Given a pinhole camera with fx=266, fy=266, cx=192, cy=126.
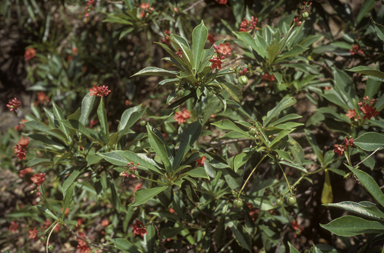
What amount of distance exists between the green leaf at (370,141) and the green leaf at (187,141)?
812 mm

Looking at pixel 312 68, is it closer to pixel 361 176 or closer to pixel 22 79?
pixel 361 176

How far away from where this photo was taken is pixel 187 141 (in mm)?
1365

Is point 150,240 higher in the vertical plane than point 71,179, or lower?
lower

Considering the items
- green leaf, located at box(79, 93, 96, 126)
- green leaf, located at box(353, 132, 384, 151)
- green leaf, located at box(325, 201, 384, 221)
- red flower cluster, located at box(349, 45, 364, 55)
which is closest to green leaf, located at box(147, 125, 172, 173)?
green leaf, located at box(79, 93, 96, 126)

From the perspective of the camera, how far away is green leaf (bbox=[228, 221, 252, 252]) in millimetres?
1588

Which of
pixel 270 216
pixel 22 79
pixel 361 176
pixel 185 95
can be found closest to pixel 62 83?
pixel 22 79

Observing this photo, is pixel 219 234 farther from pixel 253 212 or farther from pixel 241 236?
pixel 253 212

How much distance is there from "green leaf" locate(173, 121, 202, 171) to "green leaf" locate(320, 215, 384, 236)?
69 centimetres

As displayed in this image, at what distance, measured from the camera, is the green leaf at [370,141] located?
1.33 m

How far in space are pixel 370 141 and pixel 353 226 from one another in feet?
1.59

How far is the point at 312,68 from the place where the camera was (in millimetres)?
1804

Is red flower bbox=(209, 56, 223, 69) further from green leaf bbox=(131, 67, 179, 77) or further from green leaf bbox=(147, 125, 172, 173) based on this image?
green leaf bbox=(147, 125, 172, 173)

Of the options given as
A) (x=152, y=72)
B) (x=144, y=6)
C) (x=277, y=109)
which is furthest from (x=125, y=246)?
(x=144, y=6)

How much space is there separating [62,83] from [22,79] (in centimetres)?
108
